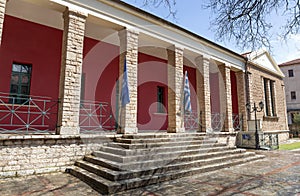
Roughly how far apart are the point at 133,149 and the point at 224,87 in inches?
292

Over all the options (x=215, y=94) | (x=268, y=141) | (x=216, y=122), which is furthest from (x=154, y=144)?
(x=215, y=94)

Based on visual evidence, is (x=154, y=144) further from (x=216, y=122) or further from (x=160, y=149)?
(x=216, y=122)

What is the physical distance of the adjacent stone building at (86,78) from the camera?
18.0 feet

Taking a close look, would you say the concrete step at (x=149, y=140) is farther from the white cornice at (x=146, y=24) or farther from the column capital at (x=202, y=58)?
the column capital at (x=202, y=58)

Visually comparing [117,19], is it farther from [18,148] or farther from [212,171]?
[212,171]

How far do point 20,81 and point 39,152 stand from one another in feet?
11.3

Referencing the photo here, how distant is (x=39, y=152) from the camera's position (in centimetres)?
505

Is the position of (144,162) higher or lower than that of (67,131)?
lower

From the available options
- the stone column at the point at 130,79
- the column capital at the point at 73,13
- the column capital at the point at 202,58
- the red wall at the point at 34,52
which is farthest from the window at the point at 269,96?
the red wall at the point at 34,52

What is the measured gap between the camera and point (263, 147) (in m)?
10.3

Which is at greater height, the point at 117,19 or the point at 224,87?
the point at 117,19

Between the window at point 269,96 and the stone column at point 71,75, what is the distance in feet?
43.2

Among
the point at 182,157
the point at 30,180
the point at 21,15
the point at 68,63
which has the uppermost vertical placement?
the point at 21,15

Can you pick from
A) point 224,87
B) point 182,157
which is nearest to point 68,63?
point 182,157
